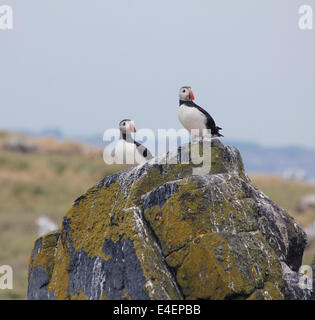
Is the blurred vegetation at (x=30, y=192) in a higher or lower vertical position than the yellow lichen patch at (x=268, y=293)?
lower

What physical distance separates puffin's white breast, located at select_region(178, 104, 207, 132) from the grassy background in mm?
9996

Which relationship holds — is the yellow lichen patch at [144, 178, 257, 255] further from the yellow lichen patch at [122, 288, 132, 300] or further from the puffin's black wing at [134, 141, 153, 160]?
the puffin's black wing at [134, 141, 153, 160]

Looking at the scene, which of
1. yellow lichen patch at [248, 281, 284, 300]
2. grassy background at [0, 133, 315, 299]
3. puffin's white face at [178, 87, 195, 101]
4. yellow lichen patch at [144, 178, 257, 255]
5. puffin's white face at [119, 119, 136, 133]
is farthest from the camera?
grassy background at [0, 133, 315, 299]

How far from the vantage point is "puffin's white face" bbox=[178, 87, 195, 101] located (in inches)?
404

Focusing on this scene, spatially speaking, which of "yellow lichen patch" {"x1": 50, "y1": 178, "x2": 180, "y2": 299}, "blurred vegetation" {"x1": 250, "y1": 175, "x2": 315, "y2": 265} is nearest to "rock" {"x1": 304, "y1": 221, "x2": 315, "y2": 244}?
"blurred vegetation" {"x1": 250, "y1": 175, "x2": 315, "y2": 265}

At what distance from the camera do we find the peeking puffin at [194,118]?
9867 millimetres

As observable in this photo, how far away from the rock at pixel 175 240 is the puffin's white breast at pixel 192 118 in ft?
3.41

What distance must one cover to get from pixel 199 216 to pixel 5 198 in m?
27.4

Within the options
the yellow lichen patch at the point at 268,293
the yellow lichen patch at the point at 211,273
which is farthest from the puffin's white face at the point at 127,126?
the yellow lichen patch at the point at 268,293

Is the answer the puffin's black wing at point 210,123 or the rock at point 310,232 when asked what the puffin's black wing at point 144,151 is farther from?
Answer: the rock at point 310,232

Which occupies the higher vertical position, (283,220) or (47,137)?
(283,220)

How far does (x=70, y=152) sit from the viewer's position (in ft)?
165
